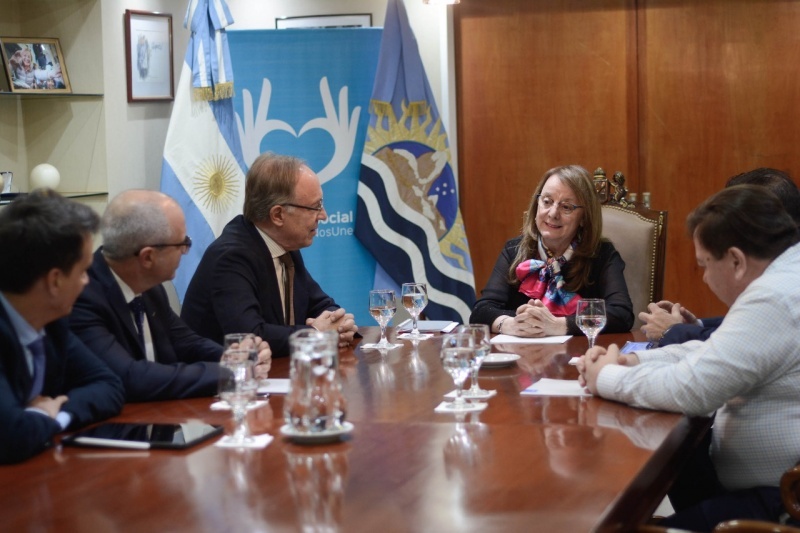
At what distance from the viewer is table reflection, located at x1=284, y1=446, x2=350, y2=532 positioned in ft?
5.04

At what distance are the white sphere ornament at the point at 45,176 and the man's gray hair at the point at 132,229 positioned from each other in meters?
1.99

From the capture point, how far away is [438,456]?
186cm

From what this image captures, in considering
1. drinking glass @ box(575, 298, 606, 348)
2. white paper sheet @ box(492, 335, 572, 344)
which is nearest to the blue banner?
white paper sheet @ box(492, 335, 572, 344)

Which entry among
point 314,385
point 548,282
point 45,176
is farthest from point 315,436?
point 45,176

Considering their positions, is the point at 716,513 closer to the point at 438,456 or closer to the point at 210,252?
the point at 438,456

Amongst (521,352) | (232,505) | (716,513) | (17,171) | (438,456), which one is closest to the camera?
(232,505)

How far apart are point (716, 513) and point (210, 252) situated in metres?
1.77

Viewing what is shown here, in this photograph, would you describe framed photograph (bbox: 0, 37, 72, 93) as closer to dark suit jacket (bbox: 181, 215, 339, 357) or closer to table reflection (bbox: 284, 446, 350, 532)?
dark suit jacket (bbox: 181, 215, 339, 357)

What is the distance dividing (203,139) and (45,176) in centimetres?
73

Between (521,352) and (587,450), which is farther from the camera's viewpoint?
(521,352)

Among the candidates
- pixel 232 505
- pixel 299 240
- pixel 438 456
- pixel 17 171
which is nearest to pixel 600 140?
pixel 299 240

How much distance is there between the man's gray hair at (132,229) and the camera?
103 inches

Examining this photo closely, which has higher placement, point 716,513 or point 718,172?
point 718,172

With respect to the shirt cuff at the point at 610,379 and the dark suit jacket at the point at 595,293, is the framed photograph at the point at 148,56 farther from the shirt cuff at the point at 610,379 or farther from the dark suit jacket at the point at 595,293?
the shirt cuff at the point at 610,379
